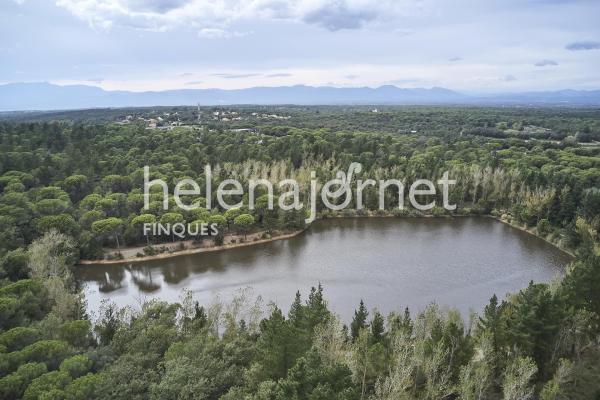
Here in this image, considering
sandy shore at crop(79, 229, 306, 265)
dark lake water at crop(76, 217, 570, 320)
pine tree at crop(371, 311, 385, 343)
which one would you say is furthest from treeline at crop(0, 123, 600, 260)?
pine tree at crop(371, 311, 385, 343)

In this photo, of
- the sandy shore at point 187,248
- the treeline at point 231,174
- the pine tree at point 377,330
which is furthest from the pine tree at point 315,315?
the treeline at point 231,174

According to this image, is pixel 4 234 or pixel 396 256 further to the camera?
pixel 396 256

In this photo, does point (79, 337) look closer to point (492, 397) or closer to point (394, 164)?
point (492, 397)

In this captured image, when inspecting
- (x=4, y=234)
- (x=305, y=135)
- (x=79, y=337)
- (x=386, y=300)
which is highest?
(x=305, y=135)

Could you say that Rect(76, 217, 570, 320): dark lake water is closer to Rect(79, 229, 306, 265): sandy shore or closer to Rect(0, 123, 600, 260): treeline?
Rect(79, 229, 306, 265): sandy shore

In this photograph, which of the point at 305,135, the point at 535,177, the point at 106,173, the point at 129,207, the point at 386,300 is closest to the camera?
the point at 386,300

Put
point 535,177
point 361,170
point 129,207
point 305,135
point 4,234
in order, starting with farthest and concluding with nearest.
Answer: point 305,135, point 361,170, point 535,177, point 129,207, point 4,234

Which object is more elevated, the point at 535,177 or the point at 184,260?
the point at 535,177

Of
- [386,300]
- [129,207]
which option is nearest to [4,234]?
[129,207]
